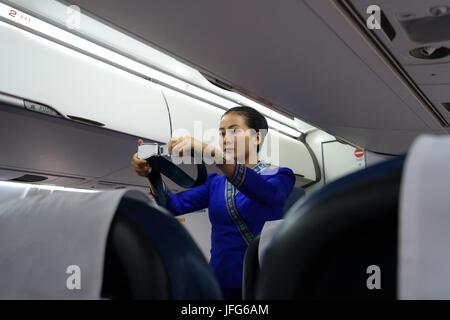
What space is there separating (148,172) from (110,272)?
89cm

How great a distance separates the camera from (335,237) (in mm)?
302

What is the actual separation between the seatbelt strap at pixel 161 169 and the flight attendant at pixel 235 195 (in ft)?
0.13

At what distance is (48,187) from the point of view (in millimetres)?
3158

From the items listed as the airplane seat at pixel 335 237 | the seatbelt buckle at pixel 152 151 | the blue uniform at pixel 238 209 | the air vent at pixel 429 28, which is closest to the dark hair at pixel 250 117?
the blue uniform at pixel 238 209

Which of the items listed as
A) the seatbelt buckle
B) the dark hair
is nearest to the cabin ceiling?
the dark hair

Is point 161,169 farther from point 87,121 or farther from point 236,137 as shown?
point 87,121

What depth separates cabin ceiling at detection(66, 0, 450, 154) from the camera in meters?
1.47

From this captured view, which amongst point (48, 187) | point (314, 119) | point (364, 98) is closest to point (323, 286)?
point (364, 98)

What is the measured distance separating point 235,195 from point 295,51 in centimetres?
83

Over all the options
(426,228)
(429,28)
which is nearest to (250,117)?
(429,28)

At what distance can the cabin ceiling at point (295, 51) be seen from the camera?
1.47 metres

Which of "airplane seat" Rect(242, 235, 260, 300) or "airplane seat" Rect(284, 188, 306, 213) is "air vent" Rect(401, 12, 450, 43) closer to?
"airplane seat" Rect(242, 235, 260, 300)

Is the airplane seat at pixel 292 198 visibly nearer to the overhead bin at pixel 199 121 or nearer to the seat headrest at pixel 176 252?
the overhead bin at pixel 199 121
